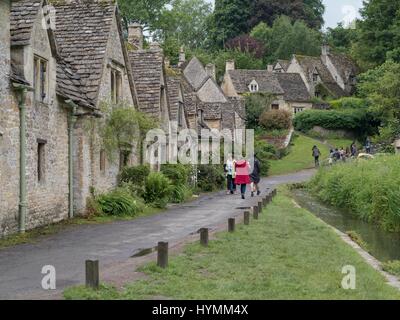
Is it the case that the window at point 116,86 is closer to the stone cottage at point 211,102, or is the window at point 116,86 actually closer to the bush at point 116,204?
the bush at point 116,204

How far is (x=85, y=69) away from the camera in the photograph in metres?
24.8

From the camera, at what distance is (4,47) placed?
17.1 m

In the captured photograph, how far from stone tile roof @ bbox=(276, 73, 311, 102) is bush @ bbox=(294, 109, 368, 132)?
10029 mm

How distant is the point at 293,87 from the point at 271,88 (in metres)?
4.95

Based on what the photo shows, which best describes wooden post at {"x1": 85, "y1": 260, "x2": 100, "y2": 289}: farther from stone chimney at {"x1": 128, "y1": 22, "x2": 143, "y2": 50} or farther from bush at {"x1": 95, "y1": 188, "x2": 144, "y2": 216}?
stone chimney at {"x1": 128, "y1": 22, "x2": 143, "y2": 50}

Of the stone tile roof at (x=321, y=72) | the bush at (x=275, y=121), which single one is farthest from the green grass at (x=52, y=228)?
the stone tile roof at (x=321, y=72)

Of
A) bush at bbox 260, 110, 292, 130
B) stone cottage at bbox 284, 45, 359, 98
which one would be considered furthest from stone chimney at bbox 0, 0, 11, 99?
stone cottage at bbox 284, 45, 359, 98

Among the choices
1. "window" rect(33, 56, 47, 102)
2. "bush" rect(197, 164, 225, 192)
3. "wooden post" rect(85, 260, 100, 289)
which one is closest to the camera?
"wooden post" rect(85, 260, 100, 289)

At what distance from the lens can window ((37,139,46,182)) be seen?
19.7 metres

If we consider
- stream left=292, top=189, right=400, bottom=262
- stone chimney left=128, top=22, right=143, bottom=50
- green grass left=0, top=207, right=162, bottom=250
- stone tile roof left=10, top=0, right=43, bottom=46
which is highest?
stone chimney left=128, top=22, right=143, bottom=50
